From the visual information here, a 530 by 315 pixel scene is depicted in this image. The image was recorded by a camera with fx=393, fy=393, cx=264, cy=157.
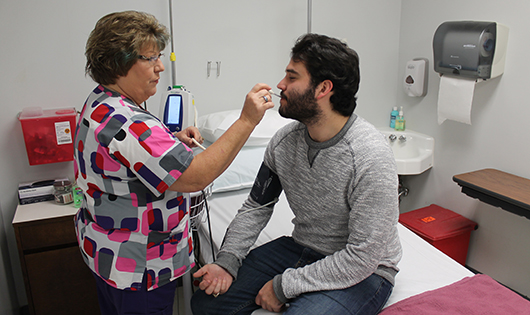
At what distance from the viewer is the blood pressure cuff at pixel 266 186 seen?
4.93ft

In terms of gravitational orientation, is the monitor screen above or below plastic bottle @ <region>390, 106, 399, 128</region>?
above

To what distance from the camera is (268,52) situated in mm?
2504

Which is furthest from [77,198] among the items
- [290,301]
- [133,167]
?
[290,301]

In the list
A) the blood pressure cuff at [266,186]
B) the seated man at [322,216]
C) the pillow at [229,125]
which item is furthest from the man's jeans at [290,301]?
the pillow at [229,125]

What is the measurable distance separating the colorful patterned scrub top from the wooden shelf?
1.47m

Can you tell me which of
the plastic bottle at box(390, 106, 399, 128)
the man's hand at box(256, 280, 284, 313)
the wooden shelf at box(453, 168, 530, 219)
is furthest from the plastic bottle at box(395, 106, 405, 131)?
the man's hand at box(256, 280, 284, 313)

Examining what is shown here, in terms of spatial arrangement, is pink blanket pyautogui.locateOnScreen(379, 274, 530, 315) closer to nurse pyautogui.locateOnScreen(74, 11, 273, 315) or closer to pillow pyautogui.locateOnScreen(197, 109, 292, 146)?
nurse pyautogui.locateOnScreen(74, 11, 273, 315)

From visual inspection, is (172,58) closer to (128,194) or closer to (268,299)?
(128,194)

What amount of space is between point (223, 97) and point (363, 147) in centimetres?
138

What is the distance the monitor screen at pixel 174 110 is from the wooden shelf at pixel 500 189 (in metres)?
1.44

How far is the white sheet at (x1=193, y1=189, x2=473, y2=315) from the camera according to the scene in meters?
1.35

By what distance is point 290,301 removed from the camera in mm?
1229

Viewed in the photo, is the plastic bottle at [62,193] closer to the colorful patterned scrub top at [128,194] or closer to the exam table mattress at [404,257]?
the exam table mattress at [404,257]

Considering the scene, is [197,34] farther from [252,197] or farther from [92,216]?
[92,216]
